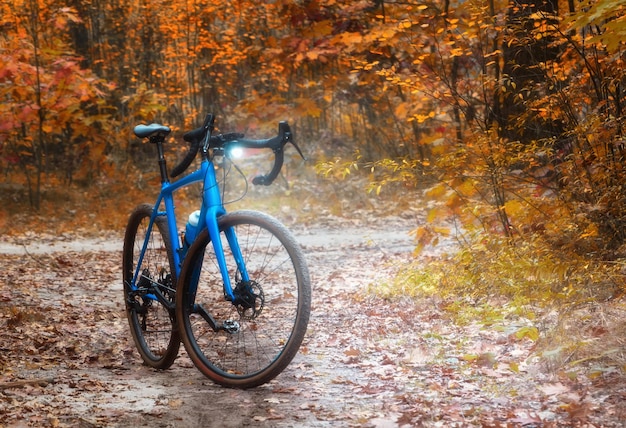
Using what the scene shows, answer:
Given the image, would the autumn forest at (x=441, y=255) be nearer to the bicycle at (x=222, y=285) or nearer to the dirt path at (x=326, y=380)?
the dirt path at (x=326, y=380)

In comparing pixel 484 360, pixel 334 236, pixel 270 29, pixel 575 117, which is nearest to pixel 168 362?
pixel 484 360

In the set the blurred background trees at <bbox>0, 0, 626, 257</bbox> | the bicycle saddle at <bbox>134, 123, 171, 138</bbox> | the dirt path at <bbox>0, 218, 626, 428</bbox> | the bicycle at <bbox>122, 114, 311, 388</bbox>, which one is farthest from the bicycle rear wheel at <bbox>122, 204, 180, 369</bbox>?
the blurred background trees at <bbox>0, 0, 626, 257</bbox>

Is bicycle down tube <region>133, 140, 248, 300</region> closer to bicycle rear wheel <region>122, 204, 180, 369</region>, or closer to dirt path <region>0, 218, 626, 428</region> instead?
bicycle rear wheel <region>122, 204, 180, 369</region>

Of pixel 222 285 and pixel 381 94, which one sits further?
pixel 381 94

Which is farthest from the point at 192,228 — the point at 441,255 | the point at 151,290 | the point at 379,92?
the point at 379,92

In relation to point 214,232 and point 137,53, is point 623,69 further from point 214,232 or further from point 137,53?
point 137,53

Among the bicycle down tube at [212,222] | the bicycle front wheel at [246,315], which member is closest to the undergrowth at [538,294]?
the bicycle front wheel at [246,315]

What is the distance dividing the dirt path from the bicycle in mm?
179

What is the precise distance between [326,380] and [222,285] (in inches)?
33.2

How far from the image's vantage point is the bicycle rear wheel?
4.88 m

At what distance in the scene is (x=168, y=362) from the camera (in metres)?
4.87

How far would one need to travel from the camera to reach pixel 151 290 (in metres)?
5.17

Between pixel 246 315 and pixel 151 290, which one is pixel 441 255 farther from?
pixel 246 315

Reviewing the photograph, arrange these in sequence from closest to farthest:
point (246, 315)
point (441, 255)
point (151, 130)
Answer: point (246, 315)
point (151, 130)
point (441, 255)
